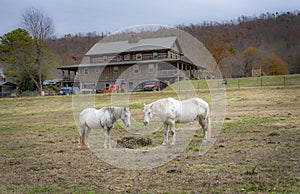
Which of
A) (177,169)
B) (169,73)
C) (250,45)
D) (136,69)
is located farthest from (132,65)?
(177,169)

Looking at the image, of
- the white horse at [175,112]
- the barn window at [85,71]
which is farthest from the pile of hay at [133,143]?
the barn window at [85,71]

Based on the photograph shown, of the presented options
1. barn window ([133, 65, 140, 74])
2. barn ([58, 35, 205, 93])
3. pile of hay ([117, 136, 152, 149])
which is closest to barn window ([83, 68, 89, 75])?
barn ([58, 35, 205, 93])

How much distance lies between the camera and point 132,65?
51.4 meters

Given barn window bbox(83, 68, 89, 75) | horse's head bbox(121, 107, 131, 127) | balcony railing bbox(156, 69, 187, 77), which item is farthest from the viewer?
barn window bbox(83, 68, 89, 75)

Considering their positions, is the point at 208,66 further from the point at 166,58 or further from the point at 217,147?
the point at 217,147

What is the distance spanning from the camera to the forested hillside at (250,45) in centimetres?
5481

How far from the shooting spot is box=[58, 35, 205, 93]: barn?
1927 inches

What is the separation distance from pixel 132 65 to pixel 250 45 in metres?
32.5

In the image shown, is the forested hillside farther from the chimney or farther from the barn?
the chimney

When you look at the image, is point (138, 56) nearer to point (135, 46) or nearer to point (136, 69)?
point (135, 46)

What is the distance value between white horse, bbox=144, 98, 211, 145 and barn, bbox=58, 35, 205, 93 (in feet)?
116

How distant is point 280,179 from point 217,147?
148 inches

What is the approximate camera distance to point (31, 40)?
57.8m

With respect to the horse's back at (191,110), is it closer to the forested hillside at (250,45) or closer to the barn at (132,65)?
the barn at (132,65)
